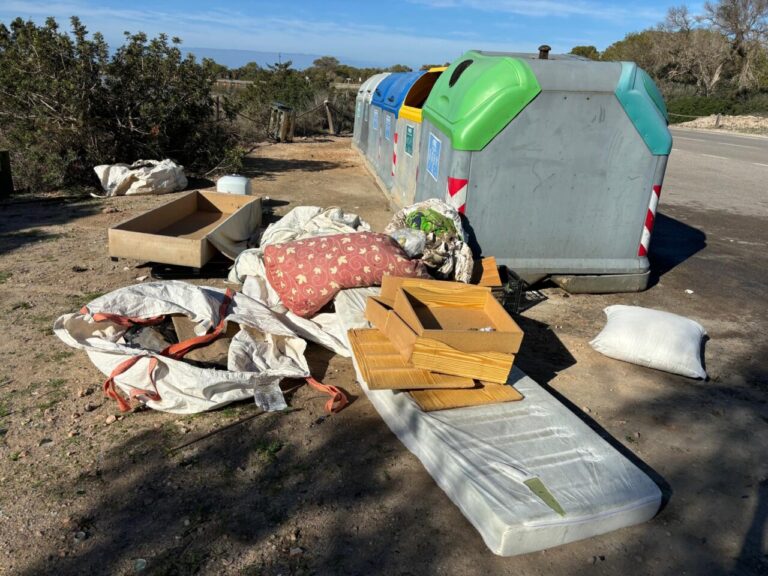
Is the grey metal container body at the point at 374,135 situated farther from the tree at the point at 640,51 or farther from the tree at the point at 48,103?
the tree at the point at 640,51

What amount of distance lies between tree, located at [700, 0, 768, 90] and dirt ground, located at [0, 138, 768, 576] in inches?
1830

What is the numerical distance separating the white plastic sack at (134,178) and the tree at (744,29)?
4462cm

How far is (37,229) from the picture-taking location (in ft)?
22.5

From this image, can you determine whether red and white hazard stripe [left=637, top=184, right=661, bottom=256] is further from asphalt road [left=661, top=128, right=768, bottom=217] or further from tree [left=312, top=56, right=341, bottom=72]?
tree [left=312, top=56, right=341, bottom=72]

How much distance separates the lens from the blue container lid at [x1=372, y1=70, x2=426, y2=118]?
9.25m

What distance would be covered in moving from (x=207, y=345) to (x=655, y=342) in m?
3.06

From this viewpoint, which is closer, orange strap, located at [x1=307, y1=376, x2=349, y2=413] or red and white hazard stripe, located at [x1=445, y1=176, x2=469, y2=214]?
orange strap, located at [x1=307, y1=376, x2=349, y2=413]

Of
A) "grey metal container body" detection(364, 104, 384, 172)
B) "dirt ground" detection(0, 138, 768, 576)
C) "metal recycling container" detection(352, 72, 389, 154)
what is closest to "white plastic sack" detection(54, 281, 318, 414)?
"dirt ground" detection(0, 138, 768, 576)

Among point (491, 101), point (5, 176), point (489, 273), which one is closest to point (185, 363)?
point (489, 273)

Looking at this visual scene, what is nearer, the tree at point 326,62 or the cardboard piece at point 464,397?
the cardboard piece at point 464,397

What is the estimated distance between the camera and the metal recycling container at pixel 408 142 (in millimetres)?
7374

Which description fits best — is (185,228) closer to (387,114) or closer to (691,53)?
(387,114)

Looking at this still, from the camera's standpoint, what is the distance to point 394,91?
9.95 metres

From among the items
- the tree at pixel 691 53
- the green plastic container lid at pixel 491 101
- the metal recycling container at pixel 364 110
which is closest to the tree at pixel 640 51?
the tree at pixel 691 53
